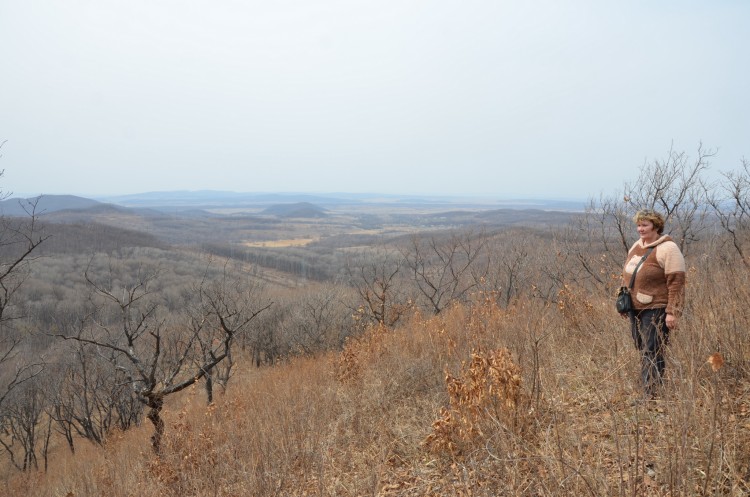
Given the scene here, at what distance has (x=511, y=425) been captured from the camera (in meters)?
3.15

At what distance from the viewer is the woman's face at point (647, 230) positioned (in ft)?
11.8

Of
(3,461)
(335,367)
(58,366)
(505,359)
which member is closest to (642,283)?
(505,359)

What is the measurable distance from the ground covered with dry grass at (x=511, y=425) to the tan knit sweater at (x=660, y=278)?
245 mm

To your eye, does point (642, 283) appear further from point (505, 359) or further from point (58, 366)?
point (58, 366)

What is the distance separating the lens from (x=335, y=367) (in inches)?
284

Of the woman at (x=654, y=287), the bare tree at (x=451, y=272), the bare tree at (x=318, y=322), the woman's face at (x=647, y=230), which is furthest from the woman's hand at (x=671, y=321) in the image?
the bare tree at (x=318, y=322)

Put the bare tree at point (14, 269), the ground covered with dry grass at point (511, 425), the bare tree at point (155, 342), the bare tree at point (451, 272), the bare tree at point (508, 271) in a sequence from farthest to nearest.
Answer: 1. the bare tree at point (451, 272)
2. the bare tree at point (508, 271)
3. the bare tree at point (14, 269)
4. the bare tree at point (155, 342)
5. the ground covered with dry grass at point (511, 425)

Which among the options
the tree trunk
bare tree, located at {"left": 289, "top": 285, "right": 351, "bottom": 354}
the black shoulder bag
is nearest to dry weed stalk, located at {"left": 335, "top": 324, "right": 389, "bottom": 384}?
the tree trunk

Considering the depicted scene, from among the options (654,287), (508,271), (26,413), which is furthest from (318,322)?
(654,287)

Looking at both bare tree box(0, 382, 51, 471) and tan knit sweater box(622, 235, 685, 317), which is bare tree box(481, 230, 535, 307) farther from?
bare tree box(0, 382, 51, 471)

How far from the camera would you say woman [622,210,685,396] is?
3336 mm

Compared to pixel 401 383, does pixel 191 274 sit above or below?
below

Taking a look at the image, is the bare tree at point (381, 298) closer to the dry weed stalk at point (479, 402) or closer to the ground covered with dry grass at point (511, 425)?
the ground covered with dry grass at point (511, 425)

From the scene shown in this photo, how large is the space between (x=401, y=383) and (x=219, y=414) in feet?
12.3
